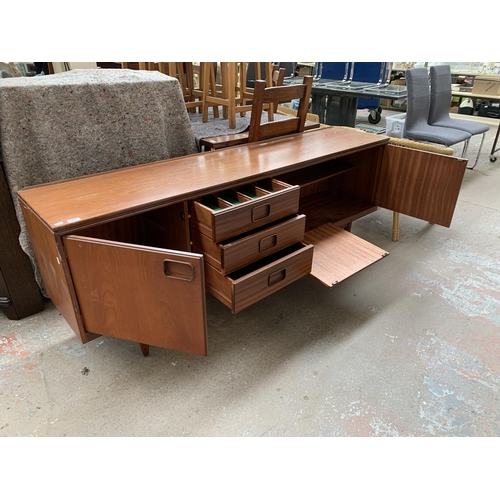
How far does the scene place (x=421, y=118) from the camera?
282 centimetres

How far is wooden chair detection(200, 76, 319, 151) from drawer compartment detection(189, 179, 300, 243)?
0.34m

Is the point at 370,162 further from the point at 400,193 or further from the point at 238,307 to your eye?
the point at 238,307

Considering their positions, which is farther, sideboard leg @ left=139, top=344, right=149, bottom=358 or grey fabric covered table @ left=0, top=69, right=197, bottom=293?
sideboard leg @ left=139, top=344, right=149, bottom=358

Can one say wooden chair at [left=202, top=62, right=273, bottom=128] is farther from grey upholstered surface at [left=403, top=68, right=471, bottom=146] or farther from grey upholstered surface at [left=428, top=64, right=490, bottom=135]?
grey upholstered surface at [left=428, top=64, right=490, bottom=135]

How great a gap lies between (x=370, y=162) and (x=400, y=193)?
220 mm

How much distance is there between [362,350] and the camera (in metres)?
1.36

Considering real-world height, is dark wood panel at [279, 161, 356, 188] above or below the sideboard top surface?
below

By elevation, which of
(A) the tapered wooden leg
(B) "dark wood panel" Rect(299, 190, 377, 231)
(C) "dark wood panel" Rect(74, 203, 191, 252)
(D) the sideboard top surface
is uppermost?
(D) the sideboard top surface

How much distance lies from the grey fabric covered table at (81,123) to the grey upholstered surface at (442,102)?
224cm

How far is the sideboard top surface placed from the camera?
3.37ft

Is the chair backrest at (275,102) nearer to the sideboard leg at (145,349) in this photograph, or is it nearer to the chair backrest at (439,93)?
the sideboard leg at (145,349)

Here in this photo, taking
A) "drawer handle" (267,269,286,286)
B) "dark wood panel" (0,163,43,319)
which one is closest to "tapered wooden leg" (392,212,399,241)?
"drawer handle" (267,269,286,286)

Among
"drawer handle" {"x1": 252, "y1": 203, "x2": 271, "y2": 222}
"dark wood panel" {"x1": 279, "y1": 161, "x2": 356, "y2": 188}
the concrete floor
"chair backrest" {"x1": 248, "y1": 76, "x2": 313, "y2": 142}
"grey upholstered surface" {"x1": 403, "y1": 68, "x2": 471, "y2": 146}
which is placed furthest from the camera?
"grey upholstered surface" {"x1": 403, "y1": 68, "x2": 471, "y2": 146}

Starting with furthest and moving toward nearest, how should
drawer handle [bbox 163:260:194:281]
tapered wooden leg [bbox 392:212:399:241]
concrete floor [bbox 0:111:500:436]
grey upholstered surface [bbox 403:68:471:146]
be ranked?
grey upholstered surface [bbox 403:68:471:146]
tapered wooden leg [bbox 392:212:399:241]
concrete floor [bbox 0:111:500:436]
drawer handle [bbox 163:260:194:281]
